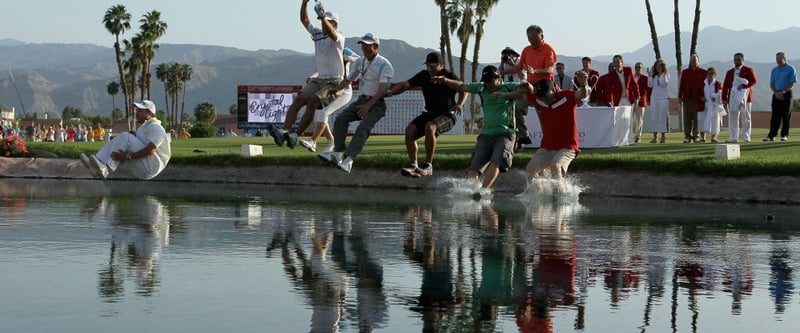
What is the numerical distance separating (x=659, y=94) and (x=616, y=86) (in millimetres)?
2402

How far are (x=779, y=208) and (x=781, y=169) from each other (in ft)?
6.50

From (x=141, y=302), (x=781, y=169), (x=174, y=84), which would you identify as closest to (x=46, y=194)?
(x=781, y=169)

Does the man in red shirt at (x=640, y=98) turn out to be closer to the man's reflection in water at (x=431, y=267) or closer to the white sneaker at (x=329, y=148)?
the white sneaker at (x=329, y=148)

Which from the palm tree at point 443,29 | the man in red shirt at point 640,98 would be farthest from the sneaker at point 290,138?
the palm tree at point 443,29

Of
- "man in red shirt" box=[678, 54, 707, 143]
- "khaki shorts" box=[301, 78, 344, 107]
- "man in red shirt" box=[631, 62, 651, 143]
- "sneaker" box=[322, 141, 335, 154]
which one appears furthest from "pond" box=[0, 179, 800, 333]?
"man in red shirt" box=[631, 62, 651, 143]

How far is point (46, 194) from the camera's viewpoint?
909 inches

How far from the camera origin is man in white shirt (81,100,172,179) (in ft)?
59.4

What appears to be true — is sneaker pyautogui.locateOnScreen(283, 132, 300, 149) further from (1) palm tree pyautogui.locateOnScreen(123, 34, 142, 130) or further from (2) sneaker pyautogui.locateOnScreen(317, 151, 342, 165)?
(1) palm tree pyautogui.locateOnScreen(123, 34, 142, 130)

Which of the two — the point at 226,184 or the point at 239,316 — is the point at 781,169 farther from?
the point at 239,316

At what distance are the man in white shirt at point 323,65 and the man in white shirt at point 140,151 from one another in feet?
7.62

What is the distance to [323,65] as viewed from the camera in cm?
1983

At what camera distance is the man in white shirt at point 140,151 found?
59.4 ft

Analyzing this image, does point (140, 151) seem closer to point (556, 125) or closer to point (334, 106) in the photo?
point (334, 106)

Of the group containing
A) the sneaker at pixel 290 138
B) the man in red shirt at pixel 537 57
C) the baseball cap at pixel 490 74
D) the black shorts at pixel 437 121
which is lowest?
the sneaker at pixel 290 138
